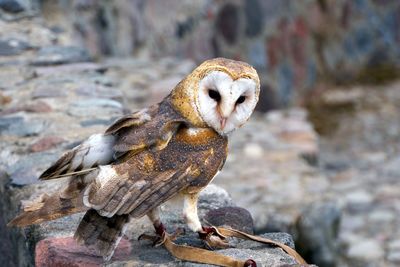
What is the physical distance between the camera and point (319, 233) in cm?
425

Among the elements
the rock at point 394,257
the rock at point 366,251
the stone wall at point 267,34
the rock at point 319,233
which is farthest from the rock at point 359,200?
the stone wall at point 267,34

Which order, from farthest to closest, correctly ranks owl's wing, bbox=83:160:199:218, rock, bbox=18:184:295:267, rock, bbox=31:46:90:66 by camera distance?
rock, bbox=31:46:90:66, rock, bbox=18:184:295:267, owl's wing, bbox=83:160:199:218

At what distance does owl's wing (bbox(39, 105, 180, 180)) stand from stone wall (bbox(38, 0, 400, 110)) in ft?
10.3

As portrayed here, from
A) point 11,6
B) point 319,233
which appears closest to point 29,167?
point 319,233

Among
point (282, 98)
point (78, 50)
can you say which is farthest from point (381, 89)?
point (78, 50)

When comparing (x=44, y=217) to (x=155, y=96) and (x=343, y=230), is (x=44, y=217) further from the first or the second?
(x=343, y=230)

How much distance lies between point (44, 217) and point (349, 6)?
6.87 m

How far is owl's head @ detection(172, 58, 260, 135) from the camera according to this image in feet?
6.54

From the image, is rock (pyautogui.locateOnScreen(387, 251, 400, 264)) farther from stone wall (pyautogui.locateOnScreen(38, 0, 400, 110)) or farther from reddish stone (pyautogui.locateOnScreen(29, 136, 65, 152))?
reddish stone (pyautogui.locateOnScreen(29, 136, 65, 152))

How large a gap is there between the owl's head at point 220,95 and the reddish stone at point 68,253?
386 mm

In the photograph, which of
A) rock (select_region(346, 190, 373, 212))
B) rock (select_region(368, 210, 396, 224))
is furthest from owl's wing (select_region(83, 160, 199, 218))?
rock (select_region(346, 190, 373, 212))

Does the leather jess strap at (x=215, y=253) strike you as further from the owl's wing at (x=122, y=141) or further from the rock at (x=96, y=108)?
the rock at (x=96, y=108)

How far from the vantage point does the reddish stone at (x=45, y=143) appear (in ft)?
9.92

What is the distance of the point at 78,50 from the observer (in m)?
4.40
